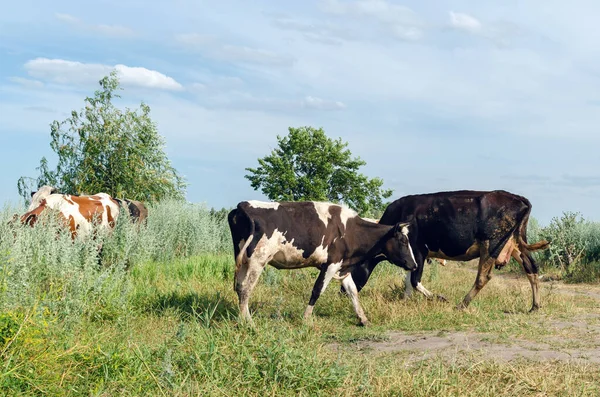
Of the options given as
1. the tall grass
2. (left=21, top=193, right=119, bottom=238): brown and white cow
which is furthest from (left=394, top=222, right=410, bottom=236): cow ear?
(left=21, top=193, right=119, bottom=238): brown and white cow

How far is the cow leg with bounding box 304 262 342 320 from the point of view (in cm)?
972

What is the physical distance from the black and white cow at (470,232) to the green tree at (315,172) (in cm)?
2469

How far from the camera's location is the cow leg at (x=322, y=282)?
31.9 feet

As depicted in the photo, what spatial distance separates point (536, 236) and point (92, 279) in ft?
60.2

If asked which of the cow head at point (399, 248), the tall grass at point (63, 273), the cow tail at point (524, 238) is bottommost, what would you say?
the tall grass at point (63, 273)

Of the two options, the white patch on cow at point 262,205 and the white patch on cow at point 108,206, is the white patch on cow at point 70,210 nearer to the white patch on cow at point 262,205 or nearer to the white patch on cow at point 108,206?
the white patch on cow at point 108,206

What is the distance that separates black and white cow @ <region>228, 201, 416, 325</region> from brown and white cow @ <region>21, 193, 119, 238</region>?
6.18 metres

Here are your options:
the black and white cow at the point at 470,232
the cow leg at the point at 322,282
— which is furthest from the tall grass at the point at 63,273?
the black and white cow at the point at 470,232

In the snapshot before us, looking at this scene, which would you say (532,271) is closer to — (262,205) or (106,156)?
(262,205)

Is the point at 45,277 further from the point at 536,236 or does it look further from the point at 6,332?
the point at 536,236

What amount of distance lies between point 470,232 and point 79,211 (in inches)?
359

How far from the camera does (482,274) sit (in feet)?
36.3

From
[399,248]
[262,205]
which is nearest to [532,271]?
[399,248]

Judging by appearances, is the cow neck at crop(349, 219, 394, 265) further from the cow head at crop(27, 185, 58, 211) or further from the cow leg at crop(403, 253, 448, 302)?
the cow head at crop(27, 185, 58, 211)
